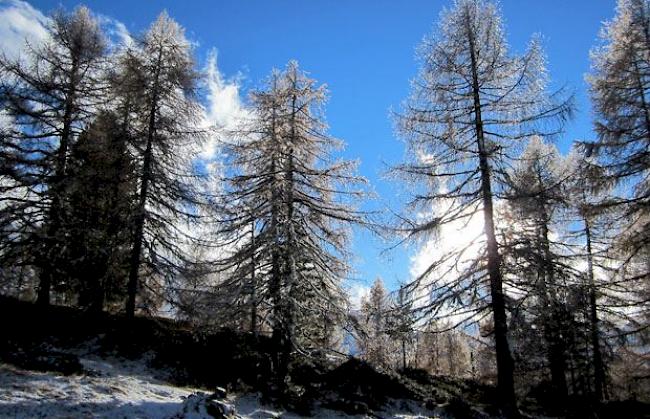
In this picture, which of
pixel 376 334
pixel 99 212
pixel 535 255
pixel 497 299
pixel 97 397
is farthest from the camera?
pixel 99 212

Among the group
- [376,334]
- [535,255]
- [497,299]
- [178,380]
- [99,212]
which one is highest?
[99,212]

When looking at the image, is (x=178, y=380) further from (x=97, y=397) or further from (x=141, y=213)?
(x=141, y=213)

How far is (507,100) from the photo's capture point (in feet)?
45.4

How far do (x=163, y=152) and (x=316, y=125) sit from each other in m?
6.01

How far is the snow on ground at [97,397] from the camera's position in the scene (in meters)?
7.77

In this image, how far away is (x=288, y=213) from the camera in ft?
48.4

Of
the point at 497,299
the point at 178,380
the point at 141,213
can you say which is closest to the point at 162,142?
the point at 141,213

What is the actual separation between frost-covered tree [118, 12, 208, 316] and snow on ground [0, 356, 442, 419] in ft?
19.3

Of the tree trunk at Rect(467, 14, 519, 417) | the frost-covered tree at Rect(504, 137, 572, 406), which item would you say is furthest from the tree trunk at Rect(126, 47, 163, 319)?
the frost-covered tree at Rect(504, 137, 572, 406)

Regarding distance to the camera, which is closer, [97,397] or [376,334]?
[97,397]

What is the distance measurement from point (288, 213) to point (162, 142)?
250 inches

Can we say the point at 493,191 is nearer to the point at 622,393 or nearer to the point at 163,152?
the point at 163,152

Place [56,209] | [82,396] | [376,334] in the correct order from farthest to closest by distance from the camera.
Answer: [56,209]
[376,334]
[82,396]

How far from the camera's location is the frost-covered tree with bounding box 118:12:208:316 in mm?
17000
